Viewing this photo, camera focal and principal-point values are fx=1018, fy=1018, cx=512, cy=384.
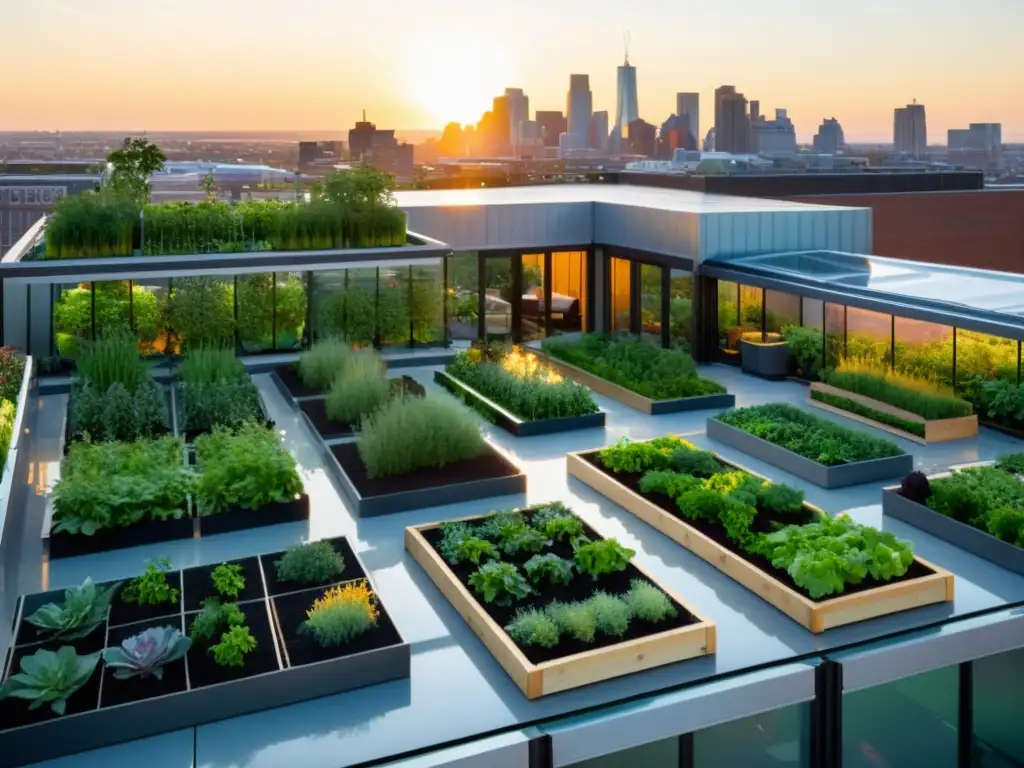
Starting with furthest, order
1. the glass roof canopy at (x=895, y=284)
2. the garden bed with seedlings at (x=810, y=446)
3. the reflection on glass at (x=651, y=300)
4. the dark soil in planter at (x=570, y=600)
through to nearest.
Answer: the reflection on glass at (x=651, y=300), the glass roof canopy at (x=895, y=284), the garden bed with seedlings at (x=810, y=446), the dark soil in planter at (x=570, y=600)

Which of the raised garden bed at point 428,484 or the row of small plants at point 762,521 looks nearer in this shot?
the row of small plants at point 762,521

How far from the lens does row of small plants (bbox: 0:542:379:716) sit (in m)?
6.86

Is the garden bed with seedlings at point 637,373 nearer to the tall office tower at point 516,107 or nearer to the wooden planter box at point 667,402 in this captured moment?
the wooden planter box at point 667,402

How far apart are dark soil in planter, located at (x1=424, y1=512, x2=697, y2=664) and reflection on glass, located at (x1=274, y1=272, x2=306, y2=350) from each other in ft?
31.5

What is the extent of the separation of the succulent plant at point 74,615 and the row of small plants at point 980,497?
25.4ft

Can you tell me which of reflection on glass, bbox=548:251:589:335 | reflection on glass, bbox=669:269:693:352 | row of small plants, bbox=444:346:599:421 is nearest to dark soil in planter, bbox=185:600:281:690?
row of small plants, bbox=444:346:599:421

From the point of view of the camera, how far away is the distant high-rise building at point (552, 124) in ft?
265

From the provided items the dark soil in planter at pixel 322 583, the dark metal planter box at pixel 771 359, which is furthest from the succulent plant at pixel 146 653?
the dark metal planter box at pixel 771 359

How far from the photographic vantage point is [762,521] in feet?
32.1

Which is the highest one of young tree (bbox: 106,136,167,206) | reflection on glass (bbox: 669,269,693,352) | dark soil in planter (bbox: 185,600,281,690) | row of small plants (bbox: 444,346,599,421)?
young tree (bbox: 106,136,167,206)

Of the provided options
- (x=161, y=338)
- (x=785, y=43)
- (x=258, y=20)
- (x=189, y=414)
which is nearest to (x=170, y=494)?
(x=189, y=414)

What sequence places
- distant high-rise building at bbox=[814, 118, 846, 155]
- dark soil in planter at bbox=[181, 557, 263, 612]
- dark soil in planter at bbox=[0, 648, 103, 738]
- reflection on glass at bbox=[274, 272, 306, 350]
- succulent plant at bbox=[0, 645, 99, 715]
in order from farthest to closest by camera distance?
distant high-rise building at bbox=[814, 118, 846, 155] < reflection on glass at bbox=[274, 272, 306, 350] < dark soil in planter at bbox=[181, 557, 263, 612] < succulent plant at bbox=[0, 645, 99, 715] < dark soil in planter at bbox=[0, 648, 103, 738]

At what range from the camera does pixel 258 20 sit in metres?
30.7

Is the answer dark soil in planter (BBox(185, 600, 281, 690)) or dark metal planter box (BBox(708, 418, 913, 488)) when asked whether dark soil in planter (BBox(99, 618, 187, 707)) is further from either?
dark metal planter box (BBox(708, 418, 913, 488))
